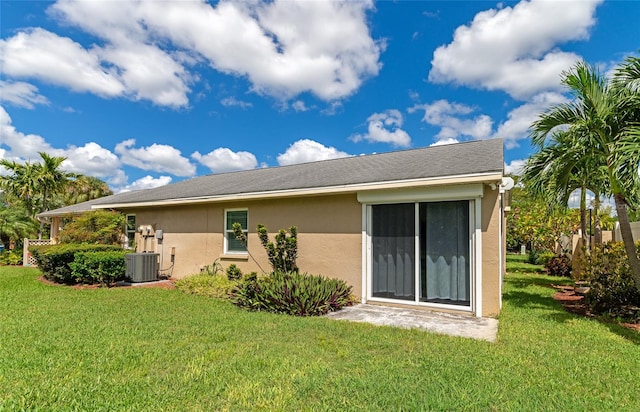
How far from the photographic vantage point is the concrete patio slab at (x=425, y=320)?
603 centimetres

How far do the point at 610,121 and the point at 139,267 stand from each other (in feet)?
43.8

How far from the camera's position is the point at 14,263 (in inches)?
746

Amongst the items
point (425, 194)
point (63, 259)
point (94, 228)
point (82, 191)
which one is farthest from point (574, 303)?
point (82, 191)

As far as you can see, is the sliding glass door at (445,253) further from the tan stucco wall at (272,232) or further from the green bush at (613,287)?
the green bush at (613,287)

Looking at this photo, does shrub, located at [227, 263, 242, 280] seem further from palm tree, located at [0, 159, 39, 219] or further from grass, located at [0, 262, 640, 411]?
palm tree, located at [0, 159, 39, 219]

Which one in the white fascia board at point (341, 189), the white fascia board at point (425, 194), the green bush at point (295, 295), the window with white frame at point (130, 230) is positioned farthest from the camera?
the window with white frame at point (130, 230)

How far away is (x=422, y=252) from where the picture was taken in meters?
7.86

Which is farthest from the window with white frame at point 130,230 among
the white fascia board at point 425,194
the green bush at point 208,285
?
the white fascia board at point 425,194

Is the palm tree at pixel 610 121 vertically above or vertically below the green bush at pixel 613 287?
above

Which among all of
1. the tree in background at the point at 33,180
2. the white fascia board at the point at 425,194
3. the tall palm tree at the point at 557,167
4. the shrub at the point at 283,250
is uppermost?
the tree in background at the point at 33,180

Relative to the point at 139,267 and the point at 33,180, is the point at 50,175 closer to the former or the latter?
the point at 33,180

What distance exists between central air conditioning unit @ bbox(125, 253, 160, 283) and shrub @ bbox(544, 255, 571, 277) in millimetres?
17241

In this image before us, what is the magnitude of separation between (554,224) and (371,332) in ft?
64.6

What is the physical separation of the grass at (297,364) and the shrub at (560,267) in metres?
10.1
